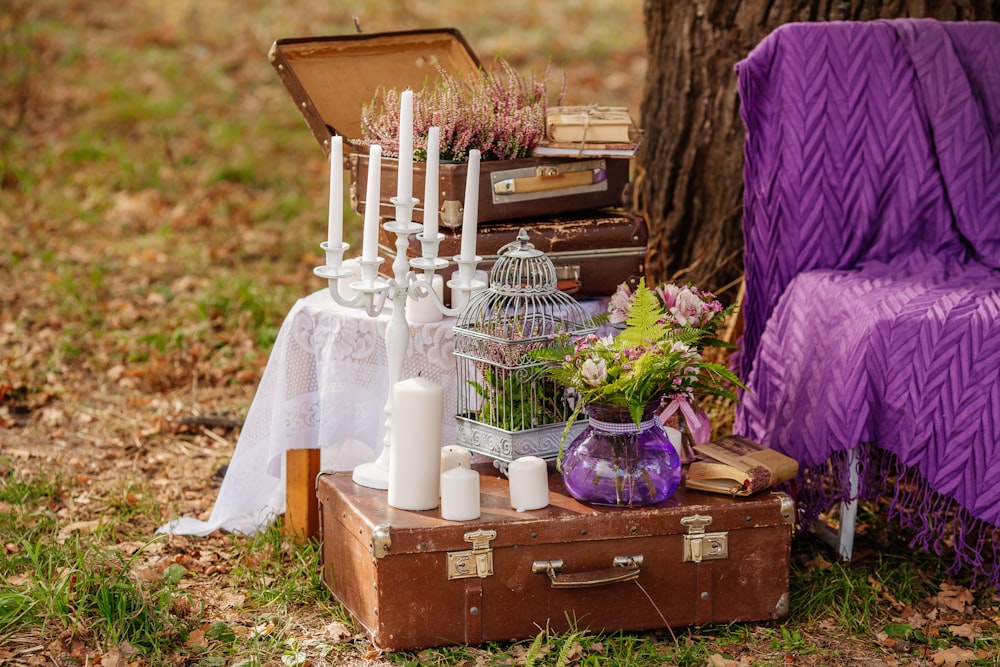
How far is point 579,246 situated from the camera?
3.26 meters

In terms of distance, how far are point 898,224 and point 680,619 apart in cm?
147

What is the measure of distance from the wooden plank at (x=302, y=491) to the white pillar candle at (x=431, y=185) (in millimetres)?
861

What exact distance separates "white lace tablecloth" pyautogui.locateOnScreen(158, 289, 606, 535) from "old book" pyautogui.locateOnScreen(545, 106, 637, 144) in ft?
1.60

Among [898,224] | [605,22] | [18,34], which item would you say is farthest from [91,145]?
[898,224]

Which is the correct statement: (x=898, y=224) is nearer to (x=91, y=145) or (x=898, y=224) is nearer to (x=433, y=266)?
(x=433, y=266)

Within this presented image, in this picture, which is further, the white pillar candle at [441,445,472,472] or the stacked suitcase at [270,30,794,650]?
the white pillar candle at [441,445,472,472]

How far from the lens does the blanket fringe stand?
9.91ft

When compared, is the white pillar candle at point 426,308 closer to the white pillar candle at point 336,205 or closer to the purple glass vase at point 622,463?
the white pillar candle at point 336,205

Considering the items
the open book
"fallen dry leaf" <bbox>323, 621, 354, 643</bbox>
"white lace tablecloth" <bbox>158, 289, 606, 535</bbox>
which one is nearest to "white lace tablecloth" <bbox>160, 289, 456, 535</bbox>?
"white lace tablecloth" <bbox>158, 289, 606, 535</bbox>

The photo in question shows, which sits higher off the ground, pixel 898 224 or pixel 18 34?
pixel 18 34

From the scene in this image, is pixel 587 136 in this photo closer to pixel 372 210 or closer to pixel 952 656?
pixel 372 210

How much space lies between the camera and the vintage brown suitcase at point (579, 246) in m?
3.17

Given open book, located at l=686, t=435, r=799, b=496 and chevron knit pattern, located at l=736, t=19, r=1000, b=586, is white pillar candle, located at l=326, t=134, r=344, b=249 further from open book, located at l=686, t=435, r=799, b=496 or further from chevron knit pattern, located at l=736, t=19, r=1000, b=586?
chevron knit pattern, located at l=736, t=19, r=1000, b=586

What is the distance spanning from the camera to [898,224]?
11.6 ft
